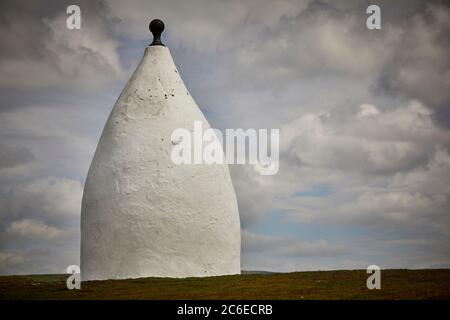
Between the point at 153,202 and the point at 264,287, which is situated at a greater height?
the point at 153,202

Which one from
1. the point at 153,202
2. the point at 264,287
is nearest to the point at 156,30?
the point at 153,202

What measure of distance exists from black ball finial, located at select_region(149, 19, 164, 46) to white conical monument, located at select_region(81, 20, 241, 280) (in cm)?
149

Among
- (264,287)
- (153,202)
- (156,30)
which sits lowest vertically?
(264,287)

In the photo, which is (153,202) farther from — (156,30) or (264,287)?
(156,30)

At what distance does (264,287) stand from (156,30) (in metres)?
11.0

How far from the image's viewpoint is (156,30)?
1059 inches

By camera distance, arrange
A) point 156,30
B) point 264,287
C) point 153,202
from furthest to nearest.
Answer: point 156,30
point 153,202
point 264,287

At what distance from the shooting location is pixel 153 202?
24094 mm

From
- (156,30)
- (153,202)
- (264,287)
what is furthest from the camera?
(156,30)

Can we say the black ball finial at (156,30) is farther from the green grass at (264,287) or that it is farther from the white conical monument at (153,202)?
the green grass at (264,287)

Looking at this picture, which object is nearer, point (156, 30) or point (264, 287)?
point (264, 287)

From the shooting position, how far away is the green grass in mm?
19859

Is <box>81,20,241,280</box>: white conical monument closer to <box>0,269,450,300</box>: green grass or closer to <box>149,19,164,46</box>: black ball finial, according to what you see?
<box>0,269,450,300</box>: green grass
